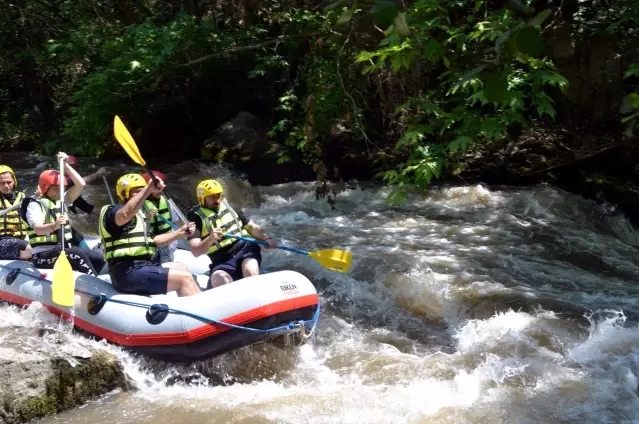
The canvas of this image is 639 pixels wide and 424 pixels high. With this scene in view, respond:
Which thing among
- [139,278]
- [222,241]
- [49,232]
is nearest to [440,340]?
[222,241]

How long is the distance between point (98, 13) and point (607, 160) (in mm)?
9035

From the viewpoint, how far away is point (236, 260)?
473cm

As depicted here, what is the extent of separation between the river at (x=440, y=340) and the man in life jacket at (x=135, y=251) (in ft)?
1.58

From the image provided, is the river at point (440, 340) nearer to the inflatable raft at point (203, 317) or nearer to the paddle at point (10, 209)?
the inflatable raft at point (203, 317)

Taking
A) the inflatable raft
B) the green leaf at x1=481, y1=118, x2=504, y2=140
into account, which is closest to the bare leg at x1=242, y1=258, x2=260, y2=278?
the inflatable raft

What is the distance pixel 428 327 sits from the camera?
5.12m

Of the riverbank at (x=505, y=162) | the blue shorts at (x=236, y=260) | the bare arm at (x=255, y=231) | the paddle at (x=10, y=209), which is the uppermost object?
the paddle at (x=10, y=209)

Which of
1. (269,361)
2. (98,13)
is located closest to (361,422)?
(269,361)

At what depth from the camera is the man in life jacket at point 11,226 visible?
520 centimetres

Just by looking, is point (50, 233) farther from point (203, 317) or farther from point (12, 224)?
point (203, 317)

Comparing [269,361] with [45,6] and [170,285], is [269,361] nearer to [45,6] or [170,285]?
[170,285]

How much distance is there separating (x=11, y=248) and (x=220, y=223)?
6.12 ft

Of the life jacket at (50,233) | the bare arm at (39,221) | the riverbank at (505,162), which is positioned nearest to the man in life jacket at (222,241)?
the bare arm at (39,221)

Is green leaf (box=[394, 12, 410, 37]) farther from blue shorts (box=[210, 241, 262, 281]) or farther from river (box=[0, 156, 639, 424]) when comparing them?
blue shorts (box=[210, 241, 262, 281])
